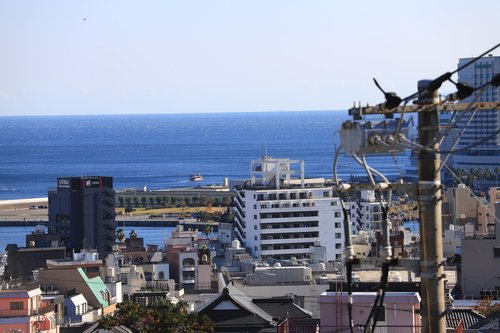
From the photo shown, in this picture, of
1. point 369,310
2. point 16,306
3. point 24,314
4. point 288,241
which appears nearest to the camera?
point 369,310

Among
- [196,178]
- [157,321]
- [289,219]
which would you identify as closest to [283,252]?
[289,219]

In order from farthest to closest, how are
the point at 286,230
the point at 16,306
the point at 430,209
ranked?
the point at 286,230 < the point at 16,306 < the point at 430,209

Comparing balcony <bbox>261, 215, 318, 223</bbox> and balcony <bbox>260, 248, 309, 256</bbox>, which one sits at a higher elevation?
balcony <bbox>261, 215, 318, 223</bbox>

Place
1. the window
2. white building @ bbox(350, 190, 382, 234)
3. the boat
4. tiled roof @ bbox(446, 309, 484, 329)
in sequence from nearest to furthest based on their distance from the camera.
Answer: tiled roof @ bbox(446, 309, 484, 329) → the window → white building @ bbox(350, 190, 382, 234) → the boat

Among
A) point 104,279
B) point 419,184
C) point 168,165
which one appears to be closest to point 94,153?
point 168,165

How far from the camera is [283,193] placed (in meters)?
60.6

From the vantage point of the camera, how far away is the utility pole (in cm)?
598

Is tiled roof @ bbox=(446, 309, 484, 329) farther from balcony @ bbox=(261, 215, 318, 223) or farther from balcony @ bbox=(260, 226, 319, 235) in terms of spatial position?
balcony @ bbox=(261, 215, 318, 223)

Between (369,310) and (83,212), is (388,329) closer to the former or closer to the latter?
(369,310)

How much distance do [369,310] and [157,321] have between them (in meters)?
3.93

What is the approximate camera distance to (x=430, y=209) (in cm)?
603

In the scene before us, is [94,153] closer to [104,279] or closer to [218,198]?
[218,198]

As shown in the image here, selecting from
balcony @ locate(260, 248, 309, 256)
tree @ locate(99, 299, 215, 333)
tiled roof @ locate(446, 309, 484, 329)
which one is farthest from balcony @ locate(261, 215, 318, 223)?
tree @ locate(99, 299, 215, 333)

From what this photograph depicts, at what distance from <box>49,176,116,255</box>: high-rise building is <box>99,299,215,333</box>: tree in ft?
129
